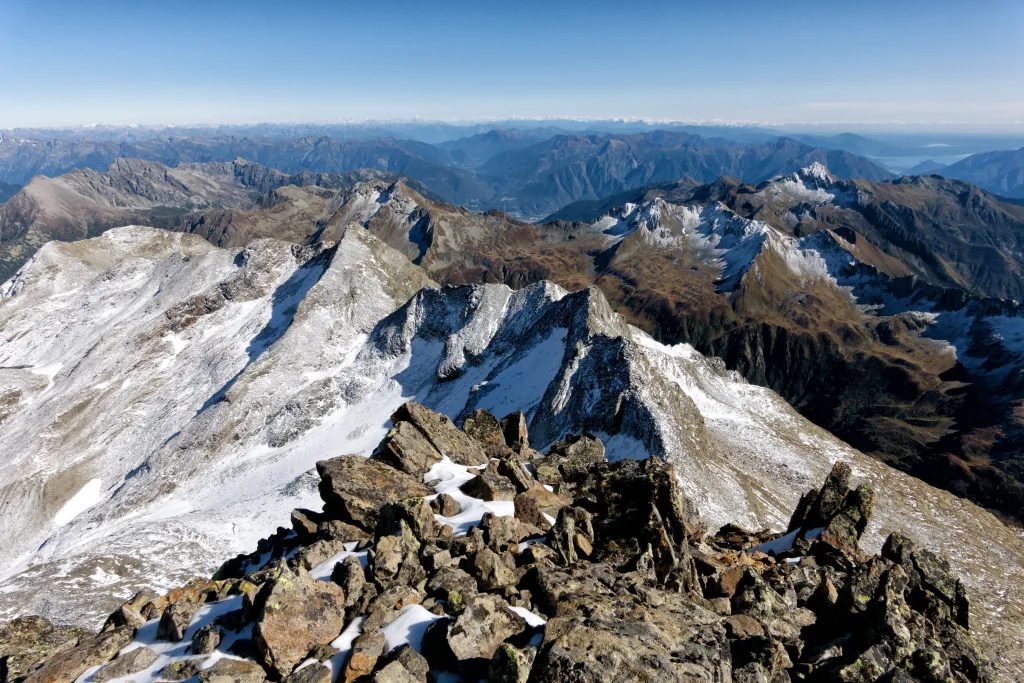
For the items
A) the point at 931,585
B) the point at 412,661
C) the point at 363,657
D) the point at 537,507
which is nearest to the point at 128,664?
the point at 363,657

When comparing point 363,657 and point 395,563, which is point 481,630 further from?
point 395,563

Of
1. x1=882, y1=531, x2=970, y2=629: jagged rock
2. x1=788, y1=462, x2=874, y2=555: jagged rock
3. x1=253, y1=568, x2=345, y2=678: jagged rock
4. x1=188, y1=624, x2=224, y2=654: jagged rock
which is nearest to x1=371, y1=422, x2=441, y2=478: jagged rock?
x1=253, y1=568, x2=345, y2=678: jagged rock

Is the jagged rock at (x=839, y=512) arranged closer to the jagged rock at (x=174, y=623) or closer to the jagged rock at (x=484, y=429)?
the jagged rock at (x=484, y=429)

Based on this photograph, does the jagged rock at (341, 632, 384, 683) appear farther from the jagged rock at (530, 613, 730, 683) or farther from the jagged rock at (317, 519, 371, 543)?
the jagged rock at (317, 519, 371, 543)

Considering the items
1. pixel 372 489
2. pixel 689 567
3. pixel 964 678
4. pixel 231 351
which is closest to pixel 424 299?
pixel 231 351

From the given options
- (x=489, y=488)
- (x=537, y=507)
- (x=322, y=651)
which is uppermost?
(x=322, y=651)

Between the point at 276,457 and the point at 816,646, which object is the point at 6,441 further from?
the point at 816,646

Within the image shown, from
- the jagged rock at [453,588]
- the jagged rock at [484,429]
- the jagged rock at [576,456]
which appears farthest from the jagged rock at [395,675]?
the jagged rock at [484,429]
